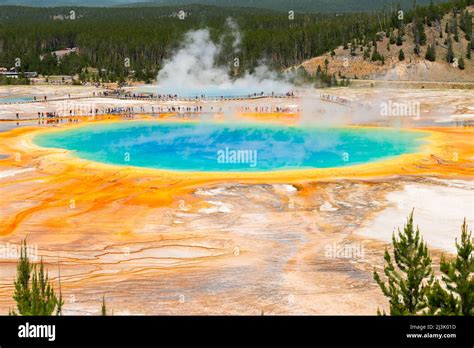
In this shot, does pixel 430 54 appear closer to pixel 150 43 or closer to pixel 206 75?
pixel 206 75

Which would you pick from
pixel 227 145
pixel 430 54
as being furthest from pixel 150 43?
pixel 227 145

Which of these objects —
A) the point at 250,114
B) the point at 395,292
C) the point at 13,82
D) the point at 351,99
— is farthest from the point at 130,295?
the point at 13,82

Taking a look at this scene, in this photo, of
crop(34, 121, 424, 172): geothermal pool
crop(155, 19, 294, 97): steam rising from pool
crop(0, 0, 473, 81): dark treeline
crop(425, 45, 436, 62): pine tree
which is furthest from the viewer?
crop(0, 0, 473, 81): dark treeline

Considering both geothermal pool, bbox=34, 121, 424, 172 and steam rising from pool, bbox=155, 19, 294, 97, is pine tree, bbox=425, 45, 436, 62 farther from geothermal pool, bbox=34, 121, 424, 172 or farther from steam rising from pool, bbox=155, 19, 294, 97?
geothermal pool, bbox=34, 121, 424, 172

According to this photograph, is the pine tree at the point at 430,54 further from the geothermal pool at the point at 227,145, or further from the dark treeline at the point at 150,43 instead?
the geothermal pool at the point at 227,145

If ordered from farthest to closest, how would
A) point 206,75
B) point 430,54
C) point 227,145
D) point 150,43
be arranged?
point 150,43
point 206,75
point 430,54
point 227,145

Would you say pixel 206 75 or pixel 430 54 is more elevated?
pixel 430 54

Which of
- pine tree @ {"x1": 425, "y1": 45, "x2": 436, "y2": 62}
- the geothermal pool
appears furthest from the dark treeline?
the geothermal pool

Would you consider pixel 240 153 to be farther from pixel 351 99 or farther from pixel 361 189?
pixel 351 99
